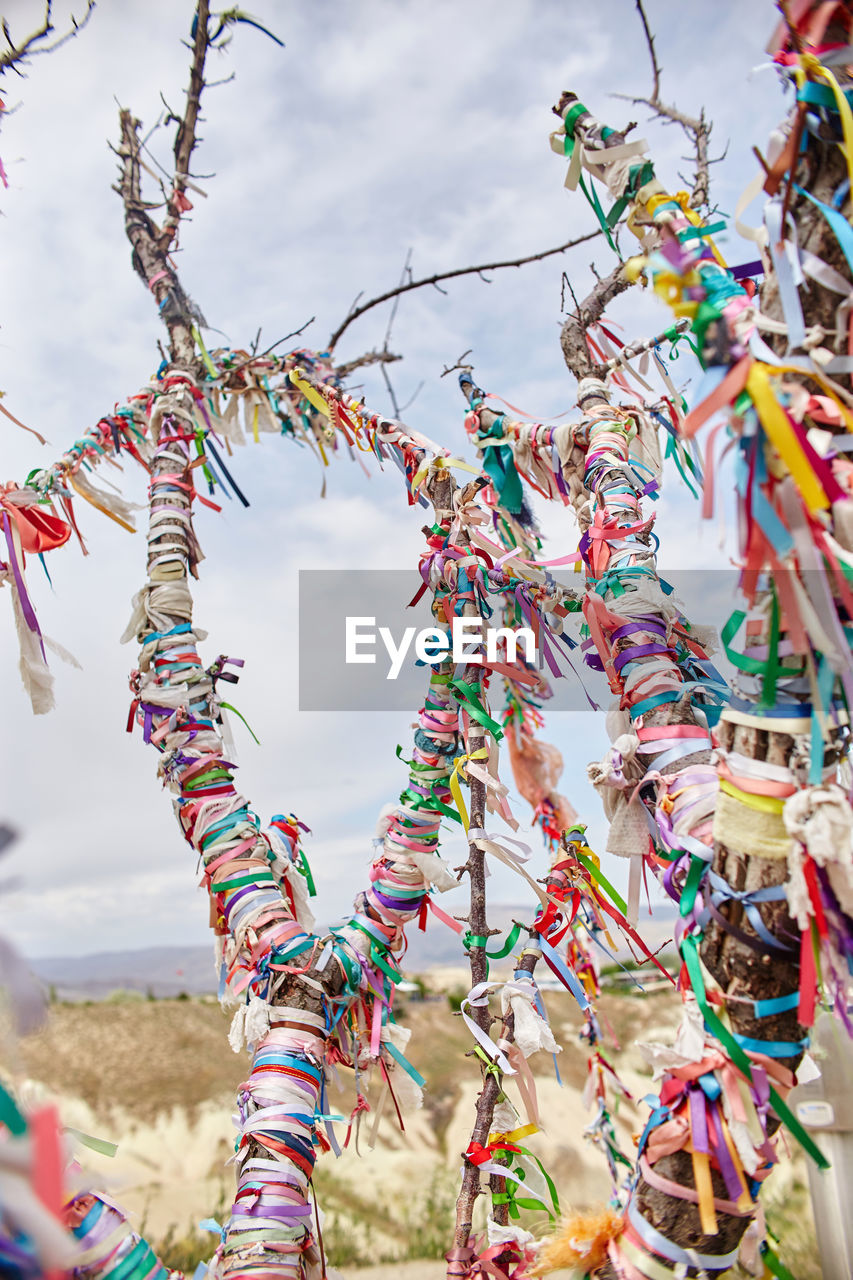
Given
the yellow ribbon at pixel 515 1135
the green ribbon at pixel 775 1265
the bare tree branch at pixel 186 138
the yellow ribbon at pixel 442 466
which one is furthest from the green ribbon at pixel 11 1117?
the bare tree branch at pixel 186 138

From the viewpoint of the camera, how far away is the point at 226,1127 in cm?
238

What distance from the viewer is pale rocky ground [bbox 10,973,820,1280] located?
2.13m

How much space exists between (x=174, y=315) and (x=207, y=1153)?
234cm

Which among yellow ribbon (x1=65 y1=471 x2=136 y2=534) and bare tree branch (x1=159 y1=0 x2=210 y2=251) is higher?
bare tree branch (x1=159 y1=0 x2=210 y2=251)

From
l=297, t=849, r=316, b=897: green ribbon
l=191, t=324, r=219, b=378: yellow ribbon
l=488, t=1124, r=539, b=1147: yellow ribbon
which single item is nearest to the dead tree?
l=488, t=1124, r=539, b=1147: yellow ribbon

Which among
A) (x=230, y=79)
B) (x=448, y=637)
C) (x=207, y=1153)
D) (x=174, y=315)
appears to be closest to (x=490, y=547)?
(x=448, y=637)

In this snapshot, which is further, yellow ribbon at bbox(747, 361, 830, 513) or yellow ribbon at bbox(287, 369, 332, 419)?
yellow ribbon at bbox(287, 369, 332, 419)

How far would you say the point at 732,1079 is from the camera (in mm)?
561

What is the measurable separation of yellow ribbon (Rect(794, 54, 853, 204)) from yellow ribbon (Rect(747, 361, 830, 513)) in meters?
0.17

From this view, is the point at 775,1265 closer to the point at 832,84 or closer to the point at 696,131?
the point at 832,84

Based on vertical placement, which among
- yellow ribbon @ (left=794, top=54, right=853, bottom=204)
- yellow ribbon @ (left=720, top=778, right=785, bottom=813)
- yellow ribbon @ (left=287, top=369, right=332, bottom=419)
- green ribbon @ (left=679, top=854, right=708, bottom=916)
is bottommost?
green ribbon @ (left=679, top=854, right=708, bottom=916)

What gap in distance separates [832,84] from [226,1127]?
111 inches

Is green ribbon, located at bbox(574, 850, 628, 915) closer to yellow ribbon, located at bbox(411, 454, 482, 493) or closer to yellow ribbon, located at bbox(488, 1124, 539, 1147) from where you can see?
yellow ribbon, located at bbox(488, 1124, 539, 1147)

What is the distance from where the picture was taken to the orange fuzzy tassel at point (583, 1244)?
625mm
